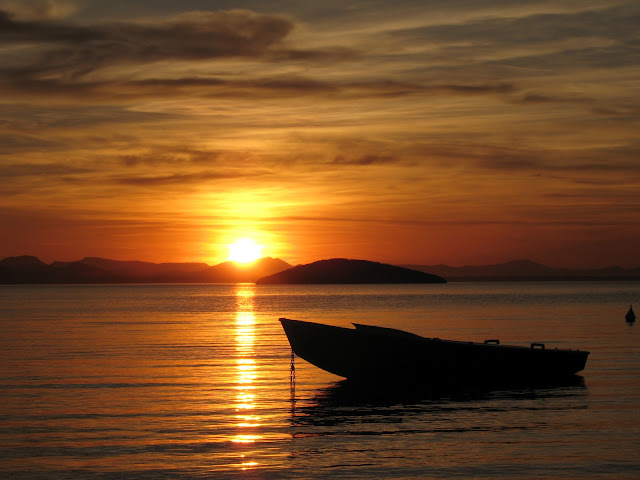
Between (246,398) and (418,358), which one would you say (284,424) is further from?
(418,358)

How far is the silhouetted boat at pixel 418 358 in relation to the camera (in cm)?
3672

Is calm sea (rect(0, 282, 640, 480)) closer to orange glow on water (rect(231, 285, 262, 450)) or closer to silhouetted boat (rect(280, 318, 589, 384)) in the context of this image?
orange glow on water (rect(231, 285, 262, 450))

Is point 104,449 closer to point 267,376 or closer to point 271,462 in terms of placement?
point 271,462

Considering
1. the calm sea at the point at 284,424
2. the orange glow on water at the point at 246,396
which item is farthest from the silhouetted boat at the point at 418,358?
the orange glow on water at the point at 246,396

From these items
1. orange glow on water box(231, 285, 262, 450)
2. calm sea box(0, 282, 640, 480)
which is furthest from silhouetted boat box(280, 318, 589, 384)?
orange glow on water box(231, 285, 262, 450)

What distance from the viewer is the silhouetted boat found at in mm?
36719

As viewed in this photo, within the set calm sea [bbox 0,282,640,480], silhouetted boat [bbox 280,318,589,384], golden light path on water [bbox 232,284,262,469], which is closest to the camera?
calm sea [bbox 0,282,640,480]

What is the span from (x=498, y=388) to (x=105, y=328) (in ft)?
182

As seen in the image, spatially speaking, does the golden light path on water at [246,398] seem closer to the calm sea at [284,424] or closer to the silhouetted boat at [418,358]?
the calm sea at [284,424]

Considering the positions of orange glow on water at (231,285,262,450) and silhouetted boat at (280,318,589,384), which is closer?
orange glow on water at (231,285,262,450)

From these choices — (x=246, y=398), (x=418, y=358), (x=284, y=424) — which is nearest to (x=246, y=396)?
(x=246, y=398)

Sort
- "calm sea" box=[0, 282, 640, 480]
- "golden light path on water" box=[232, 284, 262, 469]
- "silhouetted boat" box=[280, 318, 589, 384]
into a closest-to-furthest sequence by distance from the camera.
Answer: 1. "calm sea" box=[0, 282, 640, 480]
2. "golden light path on water" box=[232, 284, 262, 469]
3. "silhouetted boat" box=[280, 318, 589, 384]

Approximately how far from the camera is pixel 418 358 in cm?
3669

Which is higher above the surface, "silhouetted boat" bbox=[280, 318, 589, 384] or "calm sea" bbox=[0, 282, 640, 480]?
"silhouetted boat" bbox=[280, 318, 589, 384]
